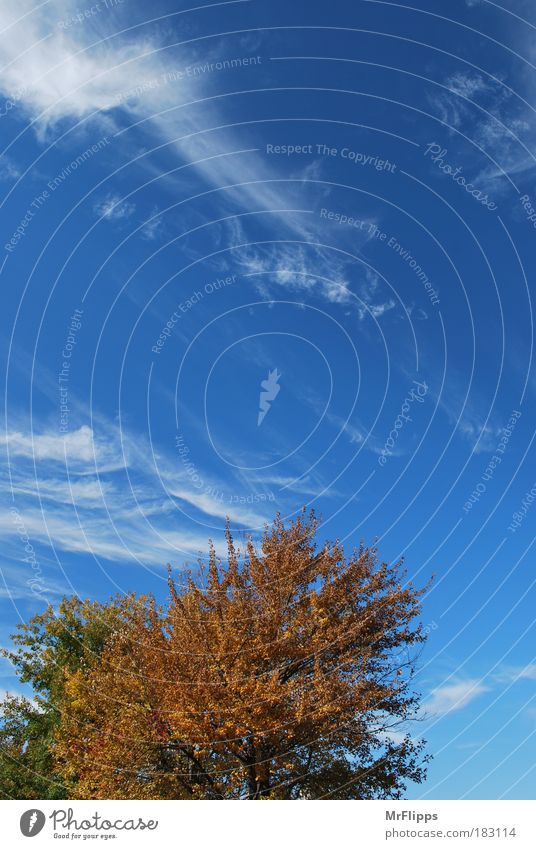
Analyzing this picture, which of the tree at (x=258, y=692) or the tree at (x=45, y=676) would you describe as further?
the tree at (x=45, y=676)

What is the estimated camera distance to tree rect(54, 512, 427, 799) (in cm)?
2353

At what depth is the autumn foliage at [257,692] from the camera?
927 inches

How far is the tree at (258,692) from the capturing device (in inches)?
926

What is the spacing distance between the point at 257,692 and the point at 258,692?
3 cm

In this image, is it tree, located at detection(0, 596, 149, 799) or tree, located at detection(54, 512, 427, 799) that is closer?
tree, located at detection(54, 512, 427, 799)

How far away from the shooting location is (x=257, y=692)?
23.0 m

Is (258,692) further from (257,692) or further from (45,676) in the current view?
(45,676)

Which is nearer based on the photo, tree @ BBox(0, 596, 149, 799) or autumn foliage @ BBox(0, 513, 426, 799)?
autumn foliage @ BBox(0, 513, 426, 799)

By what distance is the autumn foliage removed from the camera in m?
23.5

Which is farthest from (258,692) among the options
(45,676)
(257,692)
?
(45,676)

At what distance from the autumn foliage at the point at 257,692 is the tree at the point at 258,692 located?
0.06 metres

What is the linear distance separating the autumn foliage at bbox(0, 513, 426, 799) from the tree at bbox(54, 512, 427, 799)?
0.19 feet
